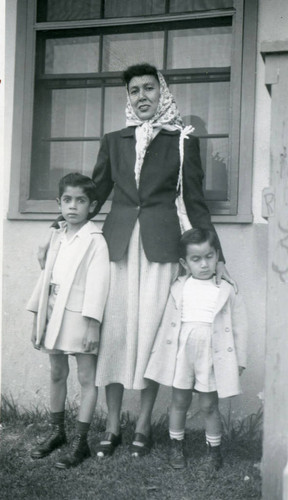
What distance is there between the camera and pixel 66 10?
4.48 m

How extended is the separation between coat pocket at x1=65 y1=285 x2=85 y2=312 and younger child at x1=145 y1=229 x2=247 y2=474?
0.48m

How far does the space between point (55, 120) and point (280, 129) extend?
218cm

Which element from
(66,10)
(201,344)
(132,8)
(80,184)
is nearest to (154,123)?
(80,184)

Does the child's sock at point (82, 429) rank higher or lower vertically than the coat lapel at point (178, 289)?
lower

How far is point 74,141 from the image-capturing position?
4.53m

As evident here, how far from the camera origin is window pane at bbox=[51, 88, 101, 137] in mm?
4492

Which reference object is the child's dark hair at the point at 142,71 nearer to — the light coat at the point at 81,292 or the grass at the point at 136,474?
the light coat at the point at 81,292

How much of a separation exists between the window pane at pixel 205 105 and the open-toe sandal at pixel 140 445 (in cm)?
205

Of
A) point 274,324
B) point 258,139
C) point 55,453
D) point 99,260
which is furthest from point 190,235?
point 55,453

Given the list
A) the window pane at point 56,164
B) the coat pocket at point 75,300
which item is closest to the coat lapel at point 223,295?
the coat pocket at point 75,300

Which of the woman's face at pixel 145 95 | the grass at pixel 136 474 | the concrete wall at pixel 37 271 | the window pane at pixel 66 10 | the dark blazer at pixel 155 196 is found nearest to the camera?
the grass at pixel 136 474

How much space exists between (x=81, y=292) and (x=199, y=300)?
0.67m

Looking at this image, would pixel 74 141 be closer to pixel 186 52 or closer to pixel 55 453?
pixel 186 52

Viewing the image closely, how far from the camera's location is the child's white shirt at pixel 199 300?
3355mm
